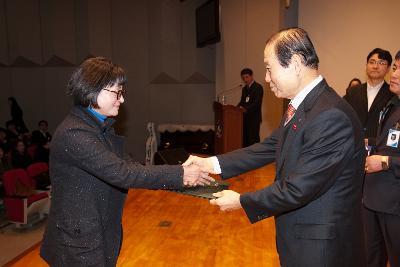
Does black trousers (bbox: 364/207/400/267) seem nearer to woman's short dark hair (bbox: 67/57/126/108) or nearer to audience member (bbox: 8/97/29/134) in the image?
woman's short dark hair (bbox: 67/57/126/108)

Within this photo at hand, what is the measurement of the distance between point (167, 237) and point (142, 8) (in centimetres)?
665

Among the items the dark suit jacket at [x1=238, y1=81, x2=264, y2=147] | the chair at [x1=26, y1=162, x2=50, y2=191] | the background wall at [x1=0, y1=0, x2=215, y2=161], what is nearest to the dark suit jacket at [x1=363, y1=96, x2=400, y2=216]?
the dark suit jacket at [x1=238, y1=81, x2=264, y2=147]

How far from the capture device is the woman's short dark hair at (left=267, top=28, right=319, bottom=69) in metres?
1.46

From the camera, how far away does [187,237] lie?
11.7ft

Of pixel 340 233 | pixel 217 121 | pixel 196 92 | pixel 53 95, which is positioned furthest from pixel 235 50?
pixel 340 233

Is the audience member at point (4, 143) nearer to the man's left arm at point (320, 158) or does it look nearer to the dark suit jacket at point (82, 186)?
the dark suit jacket at point (82, 186)

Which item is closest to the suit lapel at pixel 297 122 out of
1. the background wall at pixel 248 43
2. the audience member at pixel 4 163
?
the audience member at pixel 4 163

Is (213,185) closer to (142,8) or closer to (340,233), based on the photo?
(340,233)

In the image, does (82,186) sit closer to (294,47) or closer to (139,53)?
(294,47)

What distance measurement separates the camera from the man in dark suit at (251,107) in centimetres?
634

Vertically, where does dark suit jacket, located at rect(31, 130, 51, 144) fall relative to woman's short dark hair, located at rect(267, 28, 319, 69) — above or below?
below

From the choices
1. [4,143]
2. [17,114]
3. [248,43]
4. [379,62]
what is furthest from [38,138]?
[379,62]

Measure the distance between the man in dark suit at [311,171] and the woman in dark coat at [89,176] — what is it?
525 millimetres

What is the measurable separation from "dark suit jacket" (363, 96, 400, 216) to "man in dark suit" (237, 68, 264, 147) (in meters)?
4.08
